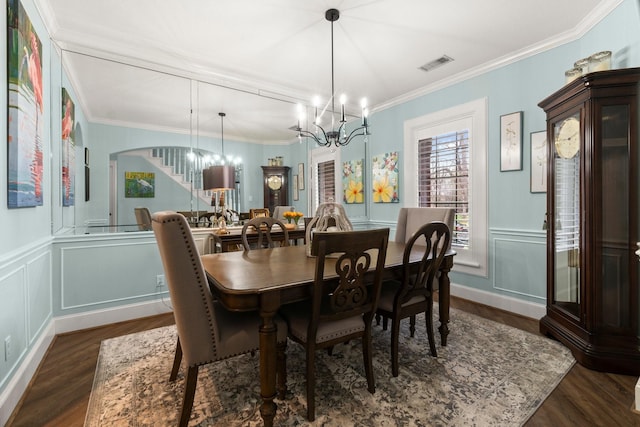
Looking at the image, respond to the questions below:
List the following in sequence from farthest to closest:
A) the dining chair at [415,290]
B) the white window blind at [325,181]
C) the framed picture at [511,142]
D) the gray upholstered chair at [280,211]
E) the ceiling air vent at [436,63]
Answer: the white window blind at [325,181] → the gray upholstered chair at [280,211] → the ceiling air vent at [436,63] → the framed picture at [511,142] → the dining chair at [415,290]

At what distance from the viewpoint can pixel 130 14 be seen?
7.80ft

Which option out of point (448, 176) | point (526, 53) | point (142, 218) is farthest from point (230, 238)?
point (526, 53)

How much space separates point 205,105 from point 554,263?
3.79m

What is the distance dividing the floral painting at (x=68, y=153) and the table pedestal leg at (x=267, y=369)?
7.84 feet

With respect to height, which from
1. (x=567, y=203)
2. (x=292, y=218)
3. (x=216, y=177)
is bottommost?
(x=292, y=218)

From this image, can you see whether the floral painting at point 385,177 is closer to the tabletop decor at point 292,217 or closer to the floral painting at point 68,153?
the tabletop decor at point 292,217

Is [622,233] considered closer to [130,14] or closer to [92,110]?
[130,14]

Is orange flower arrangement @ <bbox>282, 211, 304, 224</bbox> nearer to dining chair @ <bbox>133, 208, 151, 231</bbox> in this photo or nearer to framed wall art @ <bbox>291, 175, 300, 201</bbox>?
framed wall art @ <bbox>291, 175, 300, 201</bbox>

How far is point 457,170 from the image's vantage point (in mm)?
3689

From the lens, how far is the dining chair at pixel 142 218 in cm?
297

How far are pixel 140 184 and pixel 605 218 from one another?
383 centimetres

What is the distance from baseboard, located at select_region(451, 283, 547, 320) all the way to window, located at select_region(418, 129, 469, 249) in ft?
1.75

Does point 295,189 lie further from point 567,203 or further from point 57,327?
point 567,203

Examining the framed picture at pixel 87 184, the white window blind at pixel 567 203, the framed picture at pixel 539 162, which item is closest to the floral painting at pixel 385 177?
the framed picture at pixel 539 162
